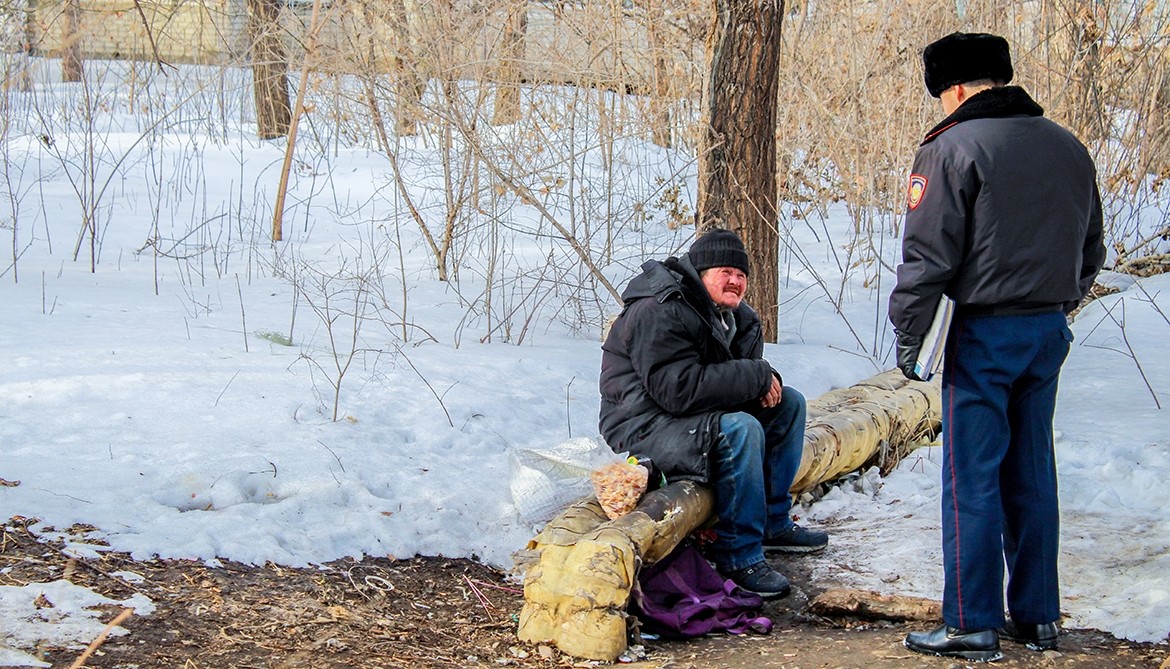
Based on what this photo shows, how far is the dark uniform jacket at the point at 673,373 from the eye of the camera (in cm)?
429

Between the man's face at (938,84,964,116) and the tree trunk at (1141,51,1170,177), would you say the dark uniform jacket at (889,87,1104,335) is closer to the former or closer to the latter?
the man's face at (938,84,964,116)

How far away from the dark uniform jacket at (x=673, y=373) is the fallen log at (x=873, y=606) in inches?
25.7

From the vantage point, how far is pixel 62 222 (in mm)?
9945

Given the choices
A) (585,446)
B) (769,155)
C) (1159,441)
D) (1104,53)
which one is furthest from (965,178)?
(1104,53)

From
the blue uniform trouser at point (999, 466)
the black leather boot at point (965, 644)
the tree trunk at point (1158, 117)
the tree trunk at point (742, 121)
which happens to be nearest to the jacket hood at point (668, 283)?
the blue uniform trouser at point (999, 466)

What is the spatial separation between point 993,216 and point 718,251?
4.19 feet

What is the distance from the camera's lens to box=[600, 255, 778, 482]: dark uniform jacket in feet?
14.1

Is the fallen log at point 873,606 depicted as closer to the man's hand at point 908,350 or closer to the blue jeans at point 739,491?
the blue jeans at point 739,491

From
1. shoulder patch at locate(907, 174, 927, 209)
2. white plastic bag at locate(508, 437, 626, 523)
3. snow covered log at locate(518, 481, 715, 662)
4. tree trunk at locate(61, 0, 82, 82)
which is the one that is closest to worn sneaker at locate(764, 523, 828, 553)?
white plastic bag at locate(508, 437, 626, 523)

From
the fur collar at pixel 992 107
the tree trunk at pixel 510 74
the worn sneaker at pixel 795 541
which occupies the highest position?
the tree trunk at pixel 510 74

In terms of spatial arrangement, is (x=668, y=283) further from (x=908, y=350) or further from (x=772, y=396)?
(x=908, y=350)

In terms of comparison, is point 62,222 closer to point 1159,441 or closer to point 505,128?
point 505,128

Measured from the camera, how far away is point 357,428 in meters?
5.56

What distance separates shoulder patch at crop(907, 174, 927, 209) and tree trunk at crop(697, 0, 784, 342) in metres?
3.76
